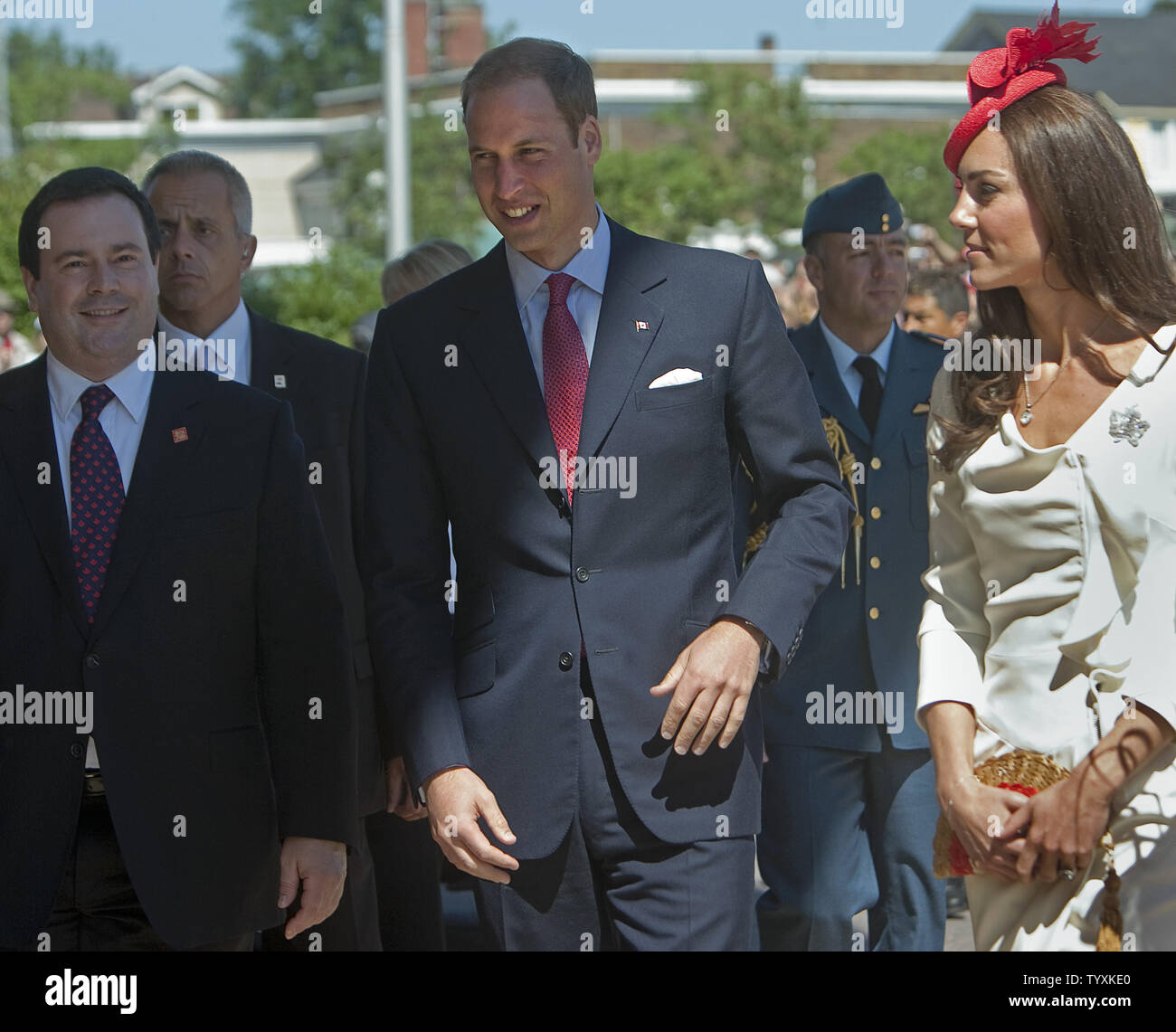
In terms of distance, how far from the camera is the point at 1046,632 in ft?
10.3

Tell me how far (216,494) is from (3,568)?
51 centimetres

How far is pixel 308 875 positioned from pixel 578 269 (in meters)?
1.58

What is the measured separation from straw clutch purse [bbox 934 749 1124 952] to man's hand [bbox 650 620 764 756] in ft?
1.60

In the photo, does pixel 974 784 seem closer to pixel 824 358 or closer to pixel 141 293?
pixel 141 293

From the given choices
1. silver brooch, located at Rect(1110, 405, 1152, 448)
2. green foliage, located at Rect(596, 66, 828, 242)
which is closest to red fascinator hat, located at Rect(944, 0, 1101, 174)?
silver brooch, located at Rect(1110, 405, 1152, 448)

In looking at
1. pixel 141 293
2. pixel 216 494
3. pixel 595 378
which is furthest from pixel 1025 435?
pixel 141 293

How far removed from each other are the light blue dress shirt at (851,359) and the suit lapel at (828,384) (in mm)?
22

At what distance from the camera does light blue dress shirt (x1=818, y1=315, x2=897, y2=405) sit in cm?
558

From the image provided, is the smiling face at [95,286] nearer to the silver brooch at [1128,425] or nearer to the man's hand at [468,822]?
the man's hand at [468,822]

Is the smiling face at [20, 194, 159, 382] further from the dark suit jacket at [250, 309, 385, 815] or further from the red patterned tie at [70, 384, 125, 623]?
the dark suit jacket at [250, 309, 385, 815]

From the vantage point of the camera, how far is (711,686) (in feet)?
10.6

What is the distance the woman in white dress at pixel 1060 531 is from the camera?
299cm

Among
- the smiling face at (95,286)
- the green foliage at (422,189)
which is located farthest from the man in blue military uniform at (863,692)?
the green foliage at (422,189)

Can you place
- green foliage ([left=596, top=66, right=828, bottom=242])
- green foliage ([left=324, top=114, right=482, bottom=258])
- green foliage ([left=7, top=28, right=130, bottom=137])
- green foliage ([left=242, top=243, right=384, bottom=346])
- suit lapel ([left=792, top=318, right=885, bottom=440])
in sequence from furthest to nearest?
1. green foliage ([left=7, top=28, right=130, bottom=137])
2. green foliage ([left=324, top=114, right=482, bottom=258])
3. green foliage ([left=596, top=66, right=828, bottom=242])
4. green foliage ([left=242, top=243, right=384, bottom=346])
5. suit lapel ([left=792, top=318, right=885, bottom=440])
